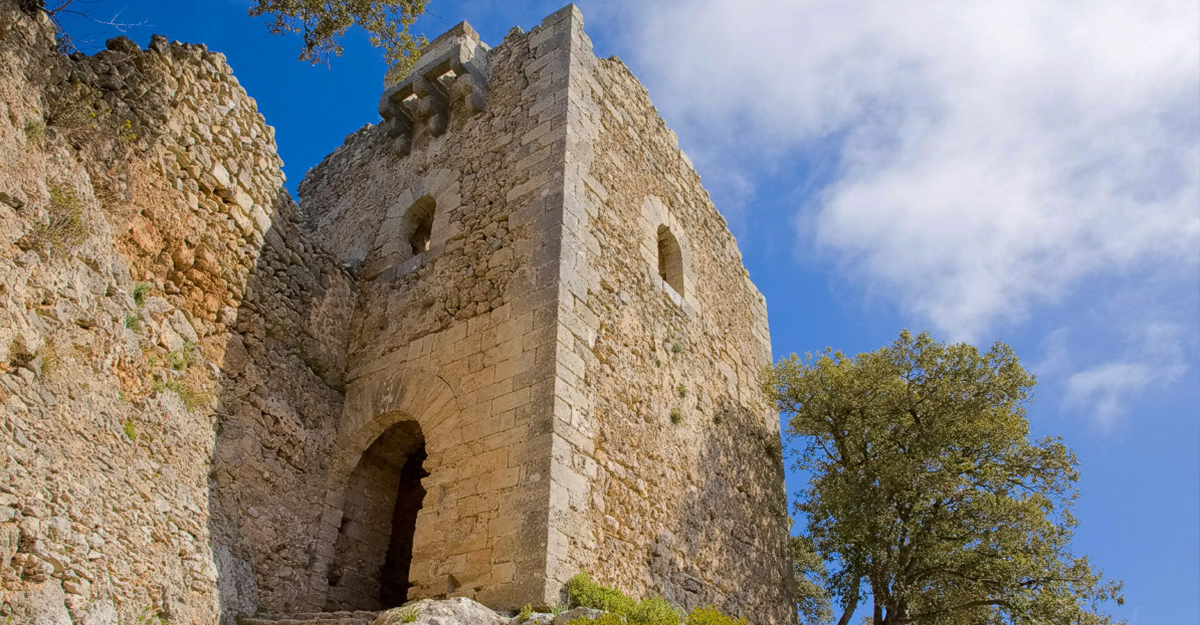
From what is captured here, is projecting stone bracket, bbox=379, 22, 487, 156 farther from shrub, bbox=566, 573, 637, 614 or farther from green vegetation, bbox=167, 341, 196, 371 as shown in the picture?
shrub, bbox=566, 573, 637, 614

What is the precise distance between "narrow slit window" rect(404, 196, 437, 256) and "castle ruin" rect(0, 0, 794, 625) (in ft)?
0.12

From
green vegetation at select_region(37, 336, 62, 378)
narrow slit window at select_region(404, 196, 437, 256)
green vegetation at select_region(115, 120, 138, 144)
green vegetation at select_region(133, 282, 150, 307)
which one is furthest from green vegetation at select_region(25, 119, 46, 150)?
narrow slit window at select_region(404, 196, 437, 256)

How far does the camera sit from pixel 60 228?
230 inches

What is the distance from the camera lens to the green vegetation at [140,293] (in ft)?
21.3

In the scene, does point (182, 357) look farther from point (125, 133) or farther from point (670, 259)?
point (670, 259)

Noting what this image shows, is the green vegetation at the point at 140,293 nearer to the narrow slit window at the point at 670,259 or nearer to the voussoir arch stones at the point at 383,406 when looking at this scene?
the voussoir arch stones at the point at 383,406

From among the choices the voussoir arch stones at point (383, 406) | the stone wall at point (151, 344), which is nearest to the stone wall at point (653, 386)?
the voussoir arch stones at point (383, 406)

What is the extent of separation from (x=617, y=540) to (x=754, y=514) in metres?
2.85

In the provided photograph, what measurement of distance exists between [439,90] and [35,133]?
15.4 ft

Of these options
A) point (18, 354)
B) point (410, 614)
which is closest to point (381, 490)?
point (410, 614)

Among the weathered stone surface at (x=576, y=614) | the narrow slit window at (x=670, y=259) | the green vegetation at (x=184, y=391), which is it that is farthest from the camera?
the narrow slit window at (x=670, y=259)

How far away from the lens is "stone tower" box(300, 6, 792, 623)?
664 centimetres

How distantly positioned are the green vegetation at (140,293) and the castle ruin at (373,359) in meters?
0.06

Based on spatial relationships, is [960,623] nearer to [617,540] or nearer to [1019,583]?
[1019,583]
